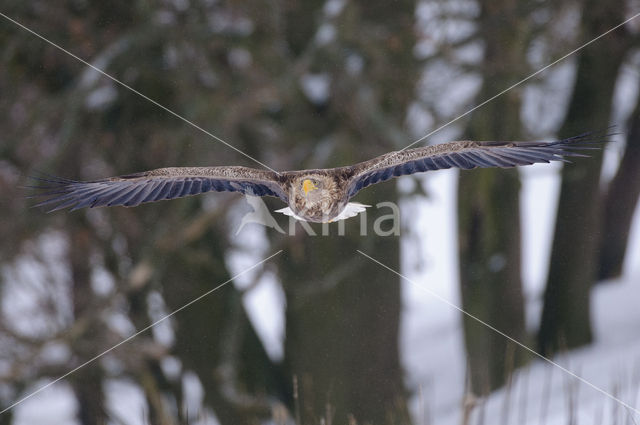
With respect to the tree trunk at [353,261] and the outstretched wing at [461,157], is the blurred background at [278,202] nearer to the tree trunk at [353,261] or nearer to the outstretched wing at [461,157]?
the tree trunk at [353,261]

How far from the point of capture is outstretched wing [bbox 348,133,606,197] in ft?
4.15

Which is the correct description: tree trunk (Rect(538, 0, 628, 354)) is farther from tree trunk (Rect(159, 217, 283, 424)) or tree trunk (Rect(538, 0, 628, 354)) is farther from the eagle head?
the eagle head

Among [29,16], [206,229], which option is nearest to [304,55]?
[206,229]

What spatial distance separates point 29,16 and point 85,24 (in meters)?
0.21

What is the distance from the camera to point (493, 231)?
3.50 meters

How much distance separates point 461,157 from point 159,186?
20.8 inches

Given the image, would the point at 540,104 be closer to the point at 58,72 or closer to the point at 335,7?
the point at 335,7

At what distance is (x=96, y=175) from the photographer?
3143 millimetres

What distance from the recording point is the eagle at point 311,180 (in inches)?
47.8

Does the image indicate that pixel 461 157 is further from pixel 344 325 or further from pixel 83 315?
pixel 83 315

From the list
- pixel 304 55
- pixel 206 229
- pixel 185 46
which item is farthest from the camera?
pixel 206 229

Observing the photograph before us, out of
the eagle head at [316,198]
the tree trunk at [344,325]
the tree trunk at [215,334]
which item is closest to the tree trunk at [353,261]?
the tree trunk at [344,325]

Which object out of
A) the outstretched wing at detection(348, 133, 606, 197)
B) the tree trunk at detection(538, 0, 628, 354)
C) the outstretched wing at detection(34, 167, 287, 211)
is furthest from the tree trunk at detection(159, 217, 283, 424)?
the outstretched wing at detection(348, 133, 606, 197)

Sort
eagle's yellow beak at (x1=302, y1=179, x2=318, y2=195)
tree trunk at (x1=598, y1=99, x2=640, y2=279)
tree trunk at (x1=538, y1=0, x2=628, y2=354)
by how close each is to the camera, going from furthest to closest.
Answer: tree trunk at (x1=598, y1=99, x2=640, y2=279) < tree trunk at (x1=538, y1=0, x2=628, y2=354) < eagle's yellow beak at (x1=302, y1=179, x2=318, y2=195)
